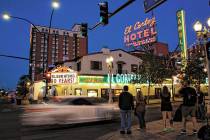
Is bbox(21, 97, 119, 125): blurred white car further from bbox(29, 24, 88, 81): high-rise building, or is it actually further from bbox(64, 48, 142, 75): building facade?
bbox(29, 24, 88, 81): high-rise building

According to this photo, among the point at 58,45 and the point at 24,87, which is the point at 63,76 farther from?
the point at 58,45

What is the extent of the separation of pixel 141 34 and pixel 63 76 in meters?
13.7

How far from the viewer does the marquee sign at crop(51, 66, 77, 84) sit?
1521 inches

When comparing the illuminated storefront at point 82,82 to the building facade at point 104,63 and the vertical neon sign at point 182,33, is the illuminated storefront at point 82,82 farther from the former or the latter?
the vertical neon sign at point 182,33

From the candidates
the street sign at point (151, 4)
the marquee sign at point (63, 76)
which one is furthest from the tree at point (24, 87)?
the street sign at point (151, 4)

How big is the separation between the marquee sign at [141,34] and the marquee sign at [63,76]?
464 inches

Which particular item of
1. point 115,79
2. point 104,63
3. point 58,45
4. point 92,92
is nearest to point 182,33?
point 115,79

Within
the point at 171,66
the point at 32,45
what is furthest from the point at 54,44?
the point at 171,66

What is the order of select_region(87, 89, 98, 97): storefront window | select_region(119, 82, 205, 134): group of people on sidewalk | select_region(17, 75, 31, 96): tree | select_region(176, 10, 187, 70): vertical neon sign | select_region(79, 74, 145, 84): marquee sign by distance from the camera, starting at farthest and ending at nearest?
1. select_region(17, 75, 31, 96): tree
2. select_region(87, 89, 98, 97): storefront window
3. select_region(79, 74, 145, 84): marquee sign
4. select_region(176, 10, 187, 70): vertical neon sign
5. select_region(119, 82, 205, 134): group of people on sidewalk

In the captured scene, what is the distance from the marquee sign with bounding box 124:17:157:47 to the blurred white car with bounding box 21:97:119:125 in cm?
2778

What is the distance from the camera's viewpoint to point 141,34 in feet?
145

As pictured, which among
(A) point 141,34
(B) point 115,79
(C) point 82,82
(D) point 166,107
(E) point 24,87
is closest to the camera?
(D) point 166,107

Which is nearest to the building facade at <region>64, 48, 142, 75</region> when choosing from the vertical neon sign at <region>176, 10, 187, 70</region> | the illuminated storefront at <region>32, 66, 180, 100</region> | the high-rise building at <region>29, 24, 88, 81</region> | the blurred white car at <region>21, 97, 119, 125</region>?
the illuminated storefront at <region>32, 66, 180, 100</region>

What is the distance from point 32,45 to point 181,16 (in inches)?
4665
